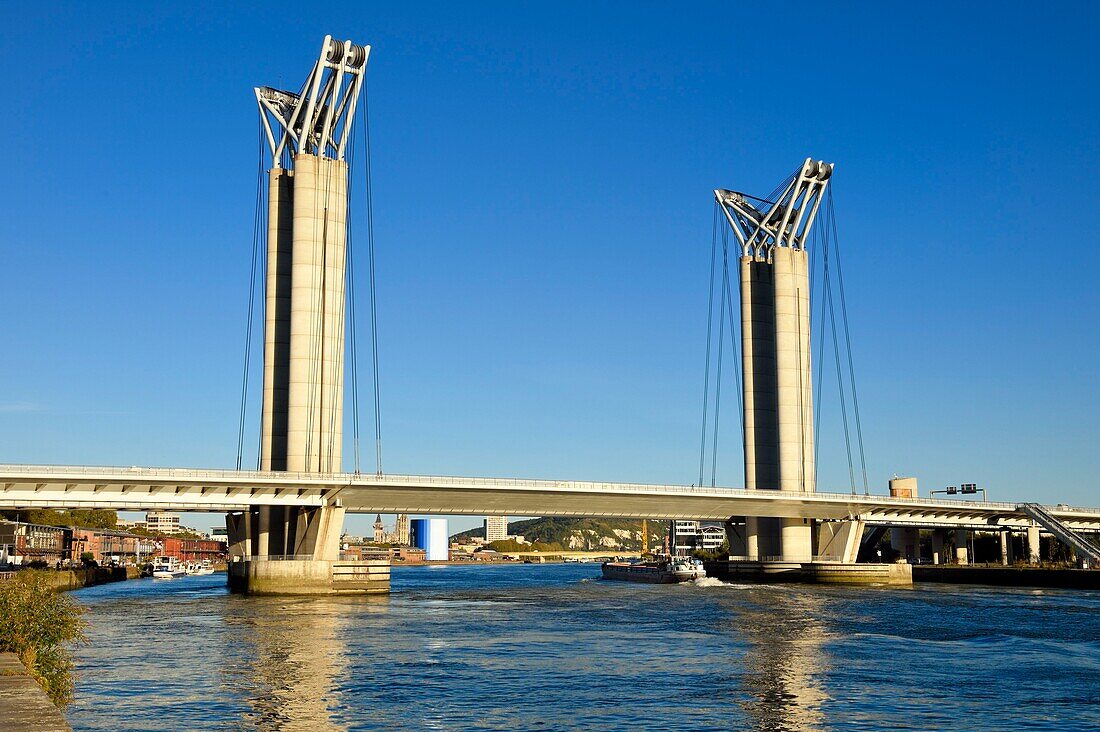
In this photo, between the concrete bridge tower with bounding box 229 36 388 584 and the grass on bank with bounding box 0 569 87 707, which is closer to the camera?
the grass on bank with bounding box 0 569 87 707

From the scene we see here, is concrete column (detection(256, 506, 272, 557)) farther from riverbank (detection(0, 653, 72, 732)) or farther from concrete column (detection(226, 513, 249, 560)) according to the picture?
riverbank (detection(0, 653, 72, 732))

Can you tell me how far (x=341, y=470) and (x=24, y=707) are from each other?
78.9m

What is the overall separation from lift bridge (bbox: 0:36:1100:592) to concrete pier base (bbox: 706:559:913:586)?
3.54 ft

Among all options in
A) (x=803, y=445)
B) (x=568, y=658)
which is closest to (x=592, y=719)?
(x=568, y=658)

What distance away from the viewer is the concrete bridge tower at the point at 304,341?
313ft

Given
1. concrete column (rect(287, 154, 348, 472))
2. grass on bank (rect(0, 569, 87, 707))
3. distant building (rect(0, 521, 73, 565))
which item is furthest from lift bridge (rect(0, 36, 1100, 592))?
grass on bank (rect(0, 569, 87, 707))

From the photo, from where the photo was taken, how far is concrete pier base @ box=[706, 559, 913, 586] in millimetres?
115312

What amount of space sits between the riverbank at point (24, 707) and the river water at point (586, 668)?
6.35m

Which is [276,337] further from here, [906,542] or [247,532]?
[906,542]

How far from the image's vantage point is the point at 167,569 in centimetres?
17112

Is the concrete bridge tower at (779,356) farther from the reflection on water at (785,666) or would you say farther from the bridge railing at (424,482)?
the reflection on water at (785,666)

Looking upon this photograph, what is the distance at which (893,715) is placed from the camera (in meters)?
31.4

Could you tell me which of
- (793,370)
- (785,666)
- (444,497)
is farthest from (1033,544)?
(785,666)

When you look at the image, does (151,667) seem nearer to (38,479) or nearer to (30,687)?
(30,687)
